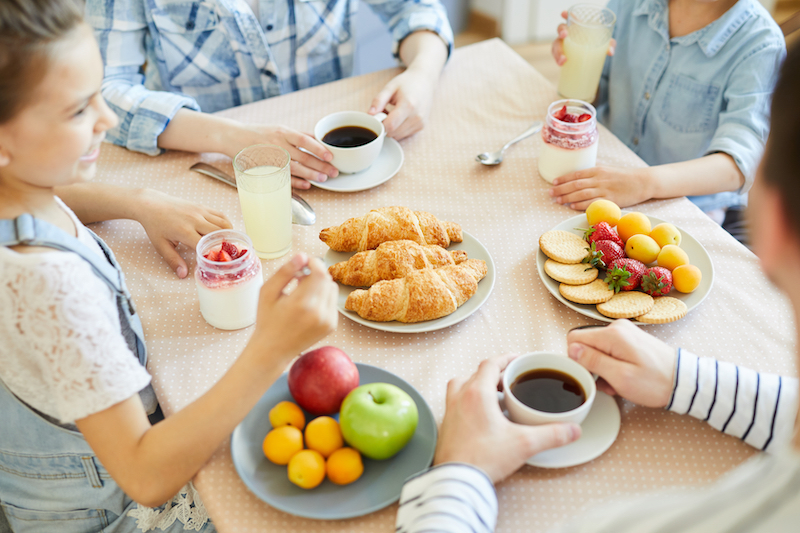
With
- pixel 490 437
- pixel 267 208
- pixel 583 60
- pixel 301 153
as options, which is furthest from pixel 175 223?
pixel 583 60

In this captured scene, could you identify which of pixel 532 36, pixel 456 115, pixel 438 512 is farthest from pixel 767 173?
pixel 532 36

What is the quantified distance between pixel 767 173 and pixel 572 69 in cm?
96

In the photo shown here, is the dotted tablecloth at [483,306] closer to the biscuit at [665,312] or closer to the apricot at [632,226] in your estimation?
the biscuit at [665,312]

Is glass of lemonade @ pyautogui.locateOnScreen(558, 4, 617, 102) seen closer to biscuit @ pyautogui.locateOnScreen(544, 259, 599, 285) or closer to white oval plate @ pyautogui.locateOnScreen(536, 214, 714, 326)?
white oval plate @ pyautogui.locateOnScreen(536, 214, 714, 326)

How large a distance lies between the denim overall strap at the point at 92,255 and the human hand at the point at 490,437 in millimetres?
450

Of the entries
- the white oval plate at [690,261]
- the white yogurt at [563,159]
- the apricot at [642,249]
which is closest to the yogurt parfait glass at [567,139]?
the white yogurt at [563,159]

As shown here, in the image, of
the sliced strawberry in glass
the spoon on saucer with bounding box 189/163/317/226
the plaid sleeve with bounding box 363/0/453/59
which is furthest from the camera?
the plaid sleeve with bounding box 363/0/453/59

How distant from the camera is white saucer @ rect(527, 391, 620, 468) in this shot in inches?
28.1

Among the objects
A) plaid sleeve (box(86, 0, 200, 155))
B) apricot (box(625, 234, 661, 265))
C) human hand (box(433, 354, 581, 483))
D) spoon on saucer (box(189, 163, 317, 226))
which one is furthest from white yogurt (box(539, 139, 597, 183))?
plaid sleeve (box(86, 0, 200, 155))

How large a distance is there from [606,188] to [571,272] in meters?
0.26

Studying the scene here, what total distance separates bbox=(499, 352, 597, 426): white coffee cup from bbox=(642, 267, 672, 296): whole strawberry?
0.78 feet

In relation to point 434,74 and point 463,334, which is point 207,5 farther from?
point 463,334

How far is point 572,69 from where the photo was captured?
144cm

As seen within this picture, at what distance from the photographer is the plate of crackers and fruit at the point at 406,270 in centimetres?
90
